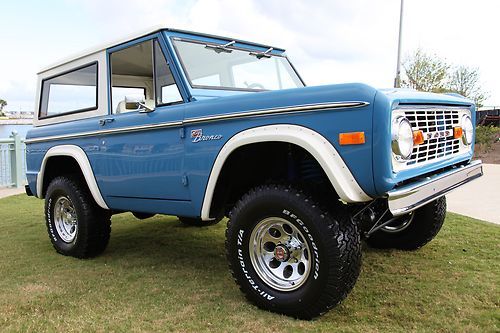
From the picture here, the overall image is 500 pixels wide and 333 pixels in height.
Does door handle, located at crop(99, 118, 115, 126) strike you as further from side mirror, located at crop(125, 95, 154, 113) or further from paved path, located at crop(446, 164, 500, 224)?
paved path, located at crop(446, 164, 500, 224)

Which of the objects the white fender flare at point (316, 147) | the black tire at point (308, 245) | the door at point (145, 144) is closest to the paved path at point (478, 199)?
the black tire at point (308, 245)

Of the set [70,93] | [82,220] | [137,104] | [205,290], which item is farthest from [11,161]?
[205,290]

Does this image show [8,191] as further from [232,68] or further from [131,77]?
[232,68]

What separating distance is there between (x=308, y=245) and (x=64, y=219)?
3.18 metres

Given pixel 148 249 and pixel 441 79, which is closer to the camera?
pixel 148 249

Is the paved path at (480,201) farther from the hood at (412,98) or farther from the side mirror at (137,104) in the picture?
the side mirror at (137,104)

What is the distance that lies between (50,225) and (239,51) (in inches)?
111

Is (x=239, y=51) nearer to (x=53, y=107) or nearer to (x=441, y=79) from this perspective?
(x=53, y=107)

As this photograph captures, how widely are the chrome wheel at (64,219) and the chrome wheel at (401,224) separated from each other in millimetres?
3301

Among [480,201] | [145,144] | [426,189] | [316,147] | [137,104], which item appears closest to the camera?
[316,147]

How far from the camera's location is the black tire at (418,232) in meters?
4.21

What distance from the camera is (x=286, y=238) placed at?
305 centimetres

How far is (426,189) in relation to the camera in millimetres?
2760

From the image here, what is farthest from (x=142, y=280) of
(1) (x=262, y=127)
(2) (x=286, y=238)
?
(1) (x=262, y=127)
